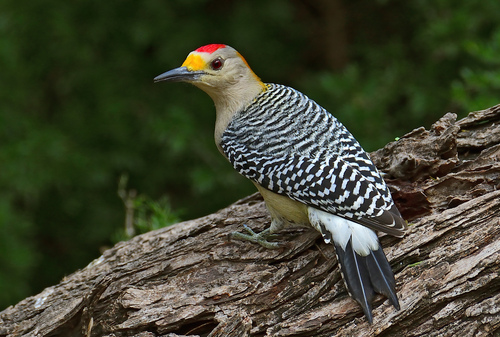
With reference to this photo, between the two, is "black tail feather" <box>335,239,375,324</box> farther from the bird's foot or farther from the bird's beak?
the bird's beak

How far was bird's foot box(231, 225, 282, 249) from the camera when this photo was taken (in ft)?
12.0

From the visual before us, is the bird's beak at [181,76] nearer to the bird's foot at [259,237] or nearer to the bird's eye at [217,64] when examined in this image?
the bird's eye at [217,64]

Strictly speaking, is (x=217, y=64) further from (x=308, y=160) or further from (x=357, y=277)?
(x=357, y=277)

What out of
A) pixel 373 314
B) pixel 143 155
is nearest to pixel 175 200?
pixel 143 155

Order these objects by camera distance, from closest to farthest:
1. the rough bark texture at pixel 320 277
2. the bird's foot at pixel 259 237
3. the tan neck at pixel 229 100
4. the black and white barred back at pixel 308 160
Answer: the rough bark texture at pixel 320 277 → the black and white barred back at pixel 308 160 → the bird's foot at pixel 259 237 → the tan neck at pixel 229 100

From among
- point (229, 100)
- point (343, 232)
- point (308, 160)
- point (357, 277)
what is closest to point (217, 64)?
point (229, 100)

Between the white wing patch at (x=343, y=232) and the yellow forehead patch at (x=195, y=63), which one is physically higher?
the yellow forehead patch at (x=195, y=63)

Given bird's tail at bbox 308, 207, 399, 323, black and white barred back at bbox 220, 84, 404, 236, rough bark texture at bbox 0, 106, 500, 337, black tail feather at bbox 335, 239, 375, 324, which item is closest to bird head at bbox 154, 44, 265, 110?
black and white barred back at bbox 220, 84, 404, 236

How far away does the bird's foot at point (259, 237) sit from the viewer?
3.65m

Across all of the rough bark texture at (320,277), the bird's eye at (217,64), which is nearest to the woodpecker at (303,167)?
the bird's eye at (217,64)

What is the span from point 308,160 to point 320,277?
72 cm

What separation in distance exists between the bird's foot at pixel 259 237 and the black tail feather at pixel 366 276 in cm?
45

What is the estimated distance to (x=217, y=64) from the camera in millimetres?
4258

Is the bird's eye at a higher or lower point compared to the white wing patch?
higher
